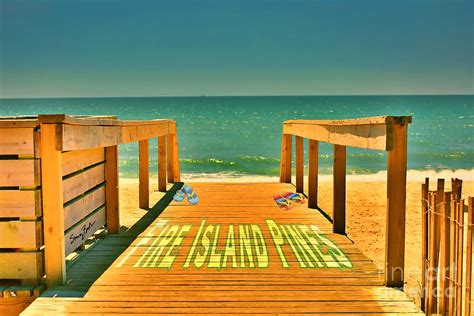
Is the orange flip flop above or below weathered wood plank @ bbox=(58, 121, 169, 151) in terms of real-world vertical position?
below

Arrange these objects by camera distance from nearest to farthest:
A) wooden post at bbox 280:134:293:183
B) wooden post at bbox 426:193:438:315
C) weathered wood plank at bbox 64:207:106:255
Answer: wooden post at bbox 426:193:438:315 < weathered wood plank at bbox 64:207:106:255 < wooden post at bbox 280:134:293:183

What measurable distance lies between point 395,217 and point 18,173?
327cm

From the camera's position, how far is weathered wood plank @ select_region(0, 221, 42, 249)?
13.4 ft

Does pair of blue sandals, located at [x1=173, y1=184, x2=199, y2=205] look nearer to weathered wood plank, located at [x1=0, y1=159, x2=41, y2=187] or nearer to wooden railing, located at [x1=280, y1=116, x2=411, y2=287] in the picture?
wooden railing, located at [x1=280, y1=116, x2=411, y2=287]

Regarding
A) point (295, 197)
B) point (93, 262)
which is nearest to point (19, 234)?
point (93, 262)

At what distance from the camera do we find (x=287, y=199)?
8.69 m

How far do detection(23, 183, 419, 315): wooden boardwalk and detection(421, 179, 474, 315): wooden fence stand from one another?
10.3 inches

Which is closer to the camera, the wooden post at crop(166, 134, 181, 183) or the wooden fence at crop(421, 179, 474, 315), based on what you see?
the wooden fence at crop(421, 179, 474, 315)

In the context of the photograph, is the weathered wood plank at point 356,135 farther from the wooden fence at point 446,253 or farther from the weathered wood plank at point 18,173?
the weathered wood plank at point 18,173

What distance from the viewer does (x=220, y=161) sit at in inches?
1192

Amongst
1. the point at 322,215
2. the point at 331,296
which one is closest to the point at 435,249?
the point at 331,296

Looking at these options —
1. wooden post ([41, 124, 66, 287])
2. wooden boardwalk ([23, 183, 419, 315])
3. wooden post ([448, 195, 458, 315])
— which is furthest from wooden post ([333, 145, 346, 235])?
wooden post ([41, 124, 66, 287])

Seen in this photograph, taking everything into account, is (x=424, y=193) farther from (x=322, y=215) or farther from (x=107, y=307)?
(x=322, y=215)

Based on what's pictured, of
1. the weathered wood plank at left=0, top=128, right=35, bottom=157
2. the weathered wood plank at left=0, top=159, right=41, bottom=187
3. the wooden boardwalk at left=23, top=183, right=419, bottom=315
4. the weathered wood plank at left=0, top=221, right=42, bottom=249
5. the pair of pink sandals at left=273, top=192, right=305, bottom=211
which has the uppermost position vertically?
the weathered wood plank at left=0, top=128, right=35, bottom=157
